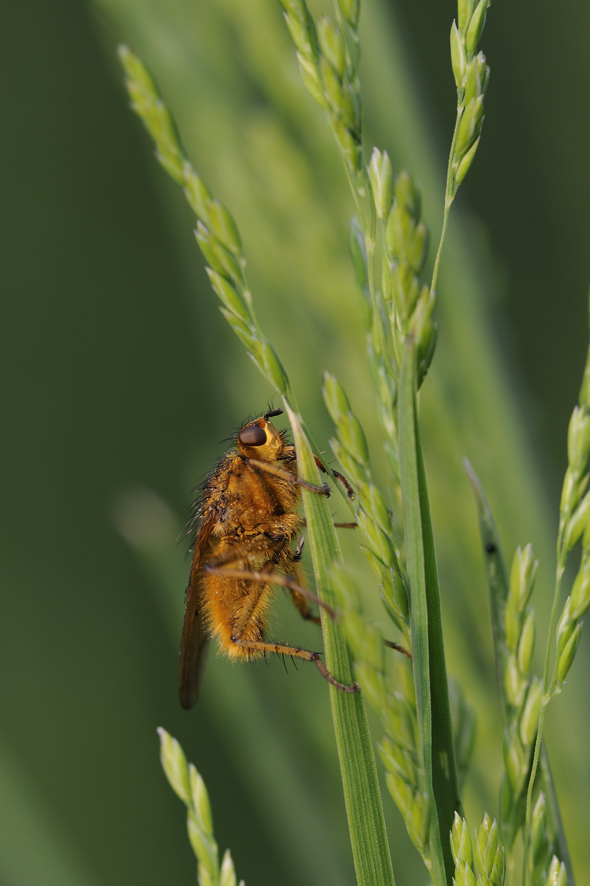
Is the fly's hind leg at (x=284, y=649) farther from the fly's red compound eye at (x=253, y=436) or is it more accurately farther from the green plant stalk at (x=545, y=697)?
the green plant stalk at (x=545, y=697)

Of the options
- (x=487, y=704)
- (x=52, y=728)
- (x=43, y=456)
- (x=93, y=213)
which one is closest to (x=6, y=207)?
(x=93, y=213)

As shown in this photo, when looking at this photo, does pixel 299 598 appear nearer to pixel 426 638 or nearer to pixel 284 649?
pixel 284 649

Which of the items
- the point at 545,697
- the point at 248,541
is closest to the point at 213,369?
the point at 248,541

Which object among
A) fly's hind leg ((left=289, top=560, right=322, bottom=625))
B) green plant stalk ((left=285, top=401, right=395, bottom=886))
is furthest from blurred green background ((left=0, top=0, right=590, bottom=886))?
green plant stalk ((left=285, top=401, right=395, bottom=886))

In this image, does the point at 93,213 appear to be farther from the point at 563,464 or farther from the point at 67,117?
the point at 563,464

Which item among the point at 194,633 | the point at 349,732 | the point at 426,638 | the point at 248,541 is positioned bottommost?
the point at 194,633

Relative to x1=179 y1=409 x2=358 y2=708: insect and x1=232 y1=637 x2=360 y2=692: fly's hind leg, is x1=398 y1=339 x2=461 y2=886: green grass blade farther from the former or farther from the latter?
x1=179 y1=409 x2=358 y2=708: insect

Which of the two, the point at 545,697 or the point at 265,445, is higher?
the point at 545,697
